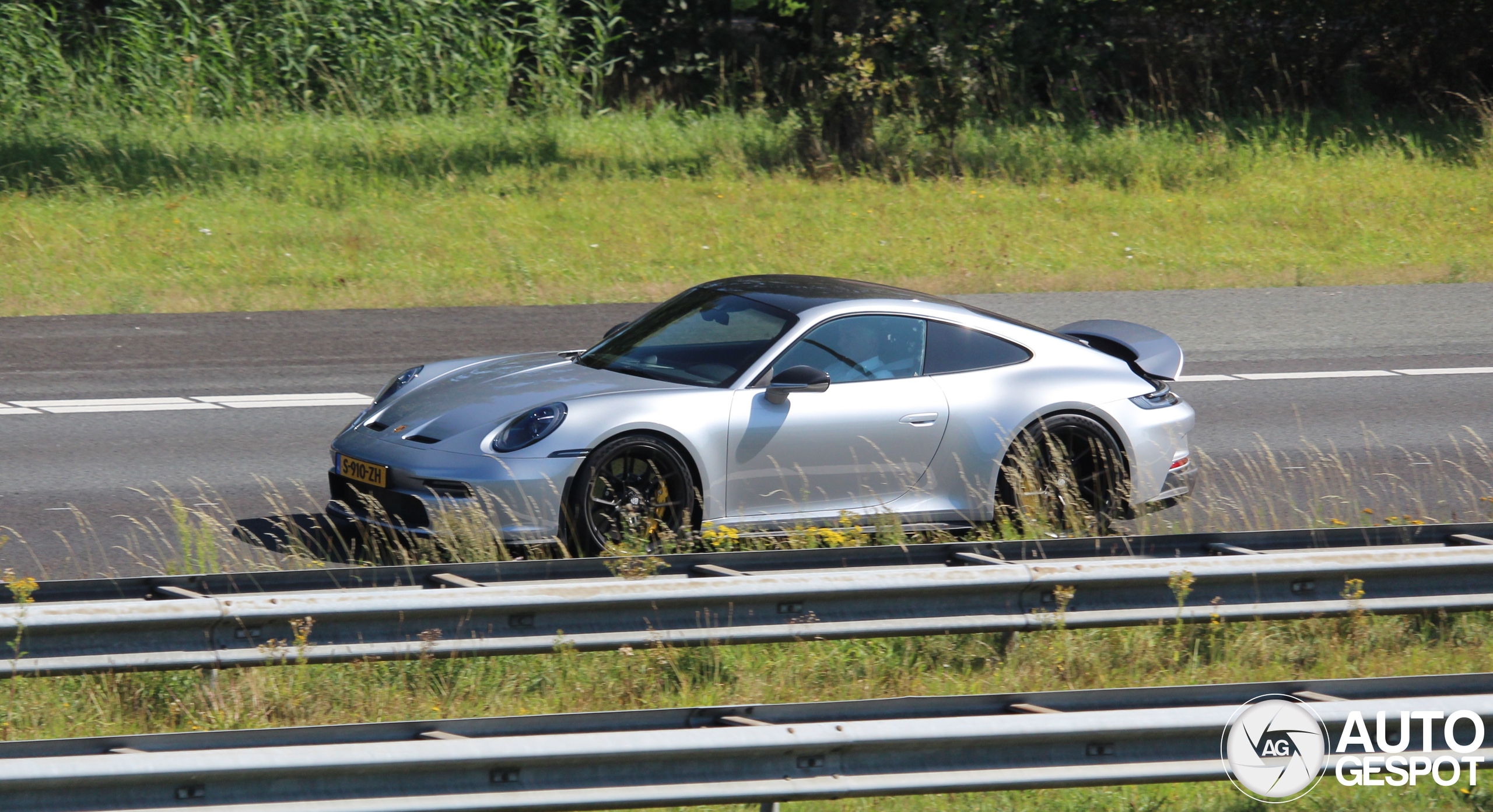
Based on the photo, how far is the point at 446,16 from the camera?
2147cm

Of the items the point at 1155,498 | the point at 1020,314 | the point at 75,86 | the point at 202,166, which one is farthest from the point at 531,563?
the point at 75,86

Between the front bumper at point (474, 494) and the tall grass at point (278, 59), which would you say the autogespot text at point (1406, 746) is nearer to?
the front bumper at point (474, 494)

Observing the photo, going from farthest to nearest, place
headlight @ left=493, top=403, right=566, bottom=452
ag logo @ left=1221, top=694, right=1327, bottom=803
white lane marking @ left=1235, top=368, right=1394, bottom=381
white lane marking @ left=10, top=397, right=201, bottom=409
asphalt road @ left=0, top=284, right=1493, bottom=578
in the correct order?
1. white lane marking @ left=1235, top=368, right=1394, bottom=381
2. white lane marking @ left=10, top=397, right=201, bottom=409
3. asphalt road @ left=0, top=284, right=1493, bottom=578
4. headlight @ left=493, top=403, right=566, bottom=452
5. ag logo @ left=1221, top=694, right=1327, bottom=803

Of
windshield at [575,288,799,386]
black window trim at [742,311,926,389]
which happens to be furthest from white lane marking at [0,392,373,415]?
black window trim at [742,311,926,389]

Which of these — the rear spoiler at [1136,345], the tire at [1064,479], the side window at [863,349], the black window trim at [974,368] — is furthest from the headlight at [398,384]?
the rear spoiler at [1136,345]

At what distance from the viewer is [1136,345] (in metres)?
8.00

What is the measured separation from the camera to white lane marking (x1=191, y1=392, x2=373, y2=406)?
9797mm

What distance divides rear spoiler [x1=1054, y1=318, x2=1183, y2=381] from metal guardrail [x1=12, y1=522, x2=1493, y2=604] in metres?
2.21

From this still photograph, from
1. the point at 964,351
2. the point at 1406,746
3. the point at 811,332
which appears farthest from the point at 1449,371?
the point at 1406,746

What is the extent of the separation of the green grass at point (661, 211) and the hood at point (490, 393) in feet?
19.9

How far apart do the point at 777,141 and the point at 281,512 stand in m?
13.1

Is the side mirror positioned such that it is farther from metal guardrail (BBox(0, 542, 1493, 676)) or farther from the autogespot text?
the autogespot text

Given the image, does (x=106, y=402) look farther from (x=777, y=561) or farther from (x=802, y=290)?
(x=777, y=561)

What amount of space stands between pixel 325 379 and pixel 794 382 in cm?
498
